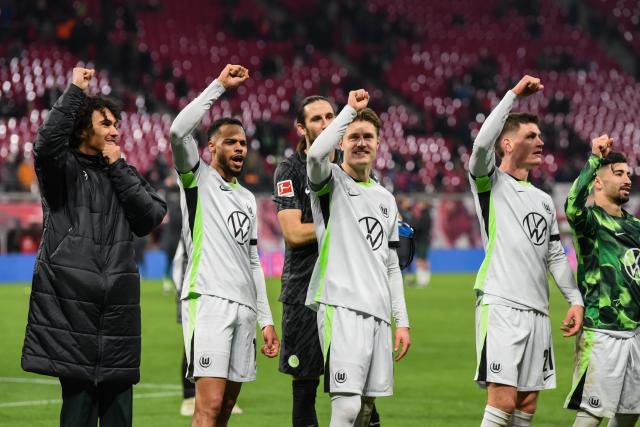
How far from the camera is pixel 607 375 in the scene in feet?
22.1

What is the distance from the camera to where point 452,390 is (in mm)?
10695

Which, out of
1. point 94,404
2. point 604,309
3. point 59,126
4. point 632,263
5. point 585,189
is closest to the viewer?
point 59,126

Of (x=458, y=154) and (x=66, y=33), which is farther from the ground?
(x=66, y=33)

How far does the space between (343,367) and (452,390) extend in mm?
4998

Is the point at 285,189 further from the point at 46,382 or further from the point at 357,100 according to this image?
the point at 46,382

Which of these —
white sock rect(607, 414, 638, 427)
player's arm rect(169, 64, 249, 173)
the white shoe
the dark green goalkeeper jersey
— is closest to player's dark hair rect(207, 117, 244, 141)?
player's arm rect(169, 64, 249, 173)

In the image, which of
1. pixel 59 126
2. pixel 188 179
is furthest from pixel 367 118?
pixel 59 126

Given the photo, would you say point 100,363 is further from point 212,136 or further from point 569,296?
point 569,296

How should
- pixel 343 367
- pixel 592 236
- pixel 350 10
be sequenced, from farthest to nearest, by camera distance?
1. pixel 350 10
2. pixel 592 236
3. pixel 343 367

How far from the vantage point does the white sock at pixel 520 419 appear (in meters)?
6.48

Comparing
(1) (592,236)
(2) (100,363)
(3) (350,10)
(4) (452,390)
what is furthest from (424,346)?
(3) (350,10)

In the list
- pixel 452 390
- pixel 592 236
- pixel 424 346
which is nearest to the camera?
pixel 592 236

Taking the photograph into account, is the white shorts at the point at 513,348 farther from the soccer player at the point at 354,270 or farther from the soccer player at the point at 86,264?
the soccer player at the point at 86,264

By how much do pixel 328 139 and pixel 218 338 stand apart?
1259 millimetres
